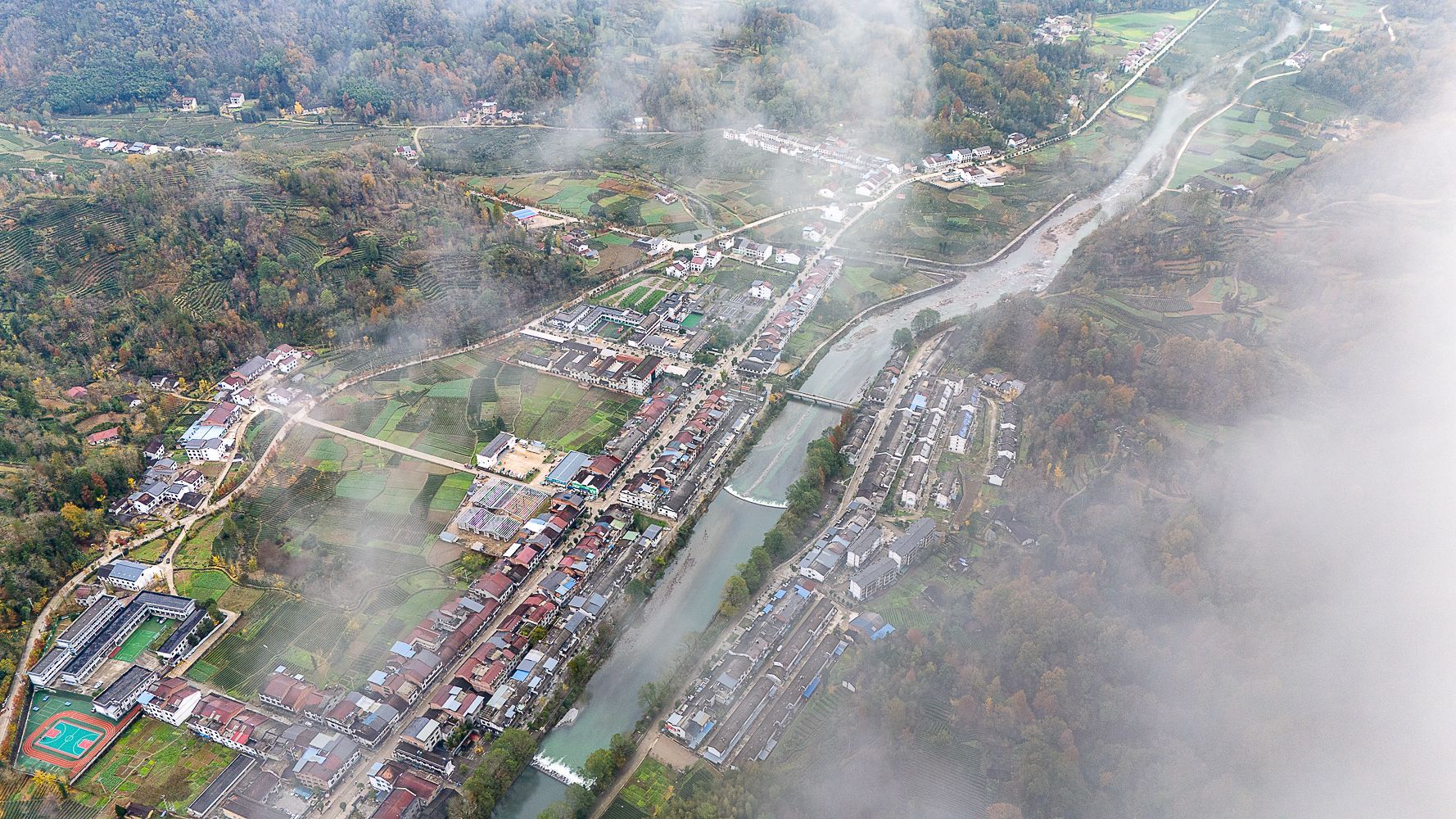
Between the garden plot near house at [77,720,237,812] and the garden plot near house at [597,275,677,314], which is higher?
the garden plot near house at [597,275,677,314]

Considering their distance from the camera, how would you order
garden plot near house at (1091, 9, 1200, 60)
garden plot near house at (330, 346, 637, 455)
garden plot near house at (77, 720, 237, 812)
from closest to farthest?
garden plot near house at (77, 720, 237, 812) → garden plot near house at (330, 346, 637, 455) → garden plot near house at (1091, 9, 1200, 60)

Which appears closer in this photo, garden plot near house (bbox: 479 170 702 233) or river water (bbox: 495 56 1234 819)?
river water (bbox: 495 56 1234 819)

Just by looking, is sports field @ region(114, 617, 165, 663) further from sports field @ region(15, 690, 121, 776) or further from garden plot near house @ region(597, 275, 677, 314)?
garden plot near house @ region(597, 275, 677, 314)

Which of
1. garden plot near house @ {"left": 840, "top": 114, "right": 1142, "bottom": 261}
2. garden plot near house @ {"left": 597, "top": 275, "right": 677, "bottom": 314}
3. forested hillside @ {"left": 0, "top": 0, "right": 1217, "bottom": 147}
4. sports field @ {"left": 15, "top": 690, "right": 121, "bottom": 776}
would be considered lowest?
sports field @ {"left": 15, "top": 690, "right": 121, "bottom": 776}

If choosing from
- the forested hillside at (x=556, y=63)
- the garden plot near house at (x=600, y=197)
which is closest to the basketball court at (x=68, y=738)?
the garden plot near house at (x=600, y=197)

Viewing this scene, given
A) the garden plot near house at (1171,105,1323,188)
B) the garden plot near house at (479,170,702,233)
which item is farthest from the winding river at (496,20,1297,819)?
the garden plot near house at (479,170,702,233)

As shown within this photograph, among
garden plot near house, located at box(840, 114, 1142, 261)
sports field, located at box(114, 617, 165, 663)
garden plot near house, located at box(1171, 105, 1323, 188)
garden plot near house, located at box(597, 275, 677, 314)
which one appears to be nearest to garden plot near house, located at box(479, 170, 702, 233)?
garden plot near house, located at box(597, 275, 677, 314)

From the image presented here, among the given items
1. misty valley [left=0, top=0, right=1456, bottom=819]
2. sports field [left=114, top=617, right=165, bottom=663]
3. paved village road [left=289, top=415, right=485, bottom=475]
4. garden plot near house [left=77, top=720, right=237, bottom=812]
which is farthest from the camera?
paved village road [left=289, top=415, right=485, bottom=475]

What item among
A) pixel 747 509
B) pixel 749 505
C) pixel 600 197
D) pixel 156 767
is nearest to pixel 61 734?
pixel 156 767
